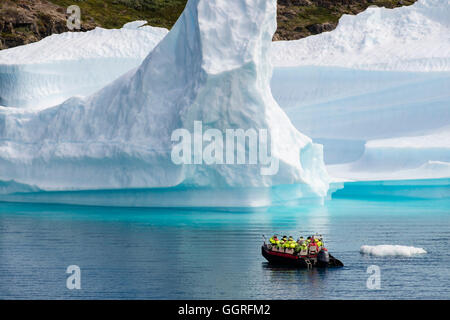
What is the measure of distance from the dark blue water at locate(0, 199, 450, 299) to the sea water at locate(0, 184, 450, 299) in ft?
0.05

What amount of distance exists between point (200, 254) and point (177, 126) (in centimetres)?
610

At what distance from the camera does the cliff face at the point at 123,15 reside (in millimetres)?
46719

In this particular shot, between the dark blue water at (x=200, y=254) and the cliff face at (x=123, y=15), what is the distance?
2809 cm

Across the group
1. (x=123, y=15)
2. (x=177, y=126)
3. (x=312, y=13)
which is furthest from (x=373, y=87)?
(x=312, y=13)

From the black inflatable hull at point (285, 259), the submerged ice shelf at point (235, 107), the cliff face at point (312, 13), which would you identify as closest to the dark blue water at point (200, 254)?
the black inflatable hull at point (285, 259)

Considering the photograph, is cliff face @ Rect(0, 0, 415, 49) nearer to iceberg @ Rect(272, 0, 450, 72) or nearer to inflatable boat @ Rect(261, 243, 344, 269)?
iceberg @ Rect(272, 0, 450, 72)

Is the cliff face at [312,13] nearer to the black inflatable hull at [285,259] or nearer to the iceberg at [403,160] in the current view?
the iceberg at [403,160]

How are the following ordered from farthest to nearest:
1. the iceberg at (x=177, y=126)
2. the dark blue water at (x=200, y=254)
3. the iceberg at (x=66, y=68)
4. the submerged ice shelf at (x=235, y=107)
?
the iceberg at (x=66, y=68), the submerged ice shelf at (x=235, y=107), the iceberg at (x=177, y=126), the dark blue water at (x=200, y=254)

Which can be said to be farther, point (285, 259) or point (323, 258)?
point (285, 259)

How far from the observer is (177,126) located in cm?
1917

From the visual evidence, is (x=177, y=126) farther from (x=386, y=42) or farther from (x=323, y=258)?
(x=386, y=42)

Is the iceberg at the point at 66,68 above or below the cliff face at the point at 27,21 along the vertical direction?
below

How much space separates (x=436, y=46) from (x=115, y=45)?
11634 mm
